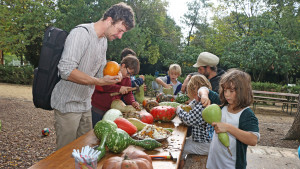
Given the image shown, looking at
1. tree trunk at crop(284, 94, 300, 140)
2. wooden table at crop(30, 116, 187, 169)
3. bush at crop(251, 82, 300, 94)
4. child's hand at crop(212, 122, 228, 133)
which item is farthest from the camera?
bush at crop(251, 82, 300, 94)

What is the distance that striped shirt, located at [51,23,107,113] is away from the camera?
7.84 feet

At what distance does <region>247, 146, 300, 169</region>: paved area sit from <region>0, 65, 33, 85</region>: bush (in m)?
17.3

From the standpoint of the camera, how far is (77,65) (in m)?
2.44

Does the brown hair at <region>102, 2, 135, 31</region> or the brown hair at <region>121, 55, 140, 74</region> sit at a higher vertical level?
the brown hair at <region>102, 2, 135, 31</region>

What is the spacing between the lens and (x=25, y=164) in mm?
4992

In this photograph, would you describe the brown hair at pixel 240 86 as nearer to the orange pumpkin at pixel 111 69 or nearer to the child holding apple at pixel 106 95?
the orange pumpkin at pixel 111 69

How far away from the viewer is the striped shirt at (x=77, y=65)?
239 centimetres

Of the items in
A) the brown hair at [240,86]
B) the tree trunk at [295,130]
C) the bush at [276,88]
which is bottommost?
the tree trunk at [295,130]

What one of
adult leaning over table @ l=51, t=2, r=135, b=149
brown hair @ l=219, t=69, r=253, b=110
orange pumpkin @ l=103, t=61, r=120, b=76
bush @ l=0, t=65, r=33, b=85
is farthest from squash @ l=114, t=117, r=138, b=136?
bush @ l=0, t=65, r=33, b=85

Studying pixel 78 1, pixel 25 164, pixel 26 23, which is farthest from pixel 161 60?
pixel 25 164

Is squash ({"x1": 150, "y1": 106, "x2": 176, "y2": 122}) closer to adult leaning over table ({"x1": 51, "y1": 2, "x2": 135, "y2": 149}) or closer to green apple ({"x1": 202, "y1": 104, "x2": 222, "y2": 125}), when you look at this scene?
adult leaning over table ({"x1": 51, "y1": 2, "x2": 135, "y2": 149})

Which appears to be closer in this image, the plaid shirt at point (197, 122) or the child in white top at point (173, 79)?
the plaid shirt at point (197, 122)

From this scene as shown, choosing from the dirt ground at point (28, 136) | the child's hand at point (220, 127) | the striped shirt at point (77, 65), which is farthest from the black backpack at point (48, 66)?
the dirt ground at point (28, 136)

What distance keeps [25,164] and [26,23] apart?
503 inches
